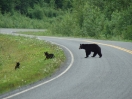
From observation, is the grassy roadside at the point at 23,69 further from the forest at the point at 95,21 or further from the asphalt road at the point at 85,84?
the forest at the point at 95,21

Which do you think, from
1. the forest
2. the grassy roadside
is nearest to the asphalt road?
the grassy roadside

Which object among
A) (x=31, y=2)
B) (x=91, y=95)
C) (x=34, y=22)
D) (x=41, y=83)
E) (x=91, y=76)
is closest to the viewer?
(x=91, y=95)

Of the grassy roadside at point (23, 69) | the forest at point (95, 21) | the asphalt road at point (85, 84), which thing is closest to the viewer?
the asphalt road at point (85, 84)

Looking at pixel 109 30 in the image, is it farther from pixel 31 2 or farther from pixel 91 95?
pixel 31 2

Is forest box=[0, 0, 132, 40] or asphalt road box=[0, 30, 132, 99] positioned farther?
forest box=[0, 0, 132, 40]

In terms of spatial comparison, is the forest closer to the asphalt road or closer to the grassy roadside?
the grassy roadside

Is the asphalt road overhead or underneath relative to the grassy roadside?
overhead

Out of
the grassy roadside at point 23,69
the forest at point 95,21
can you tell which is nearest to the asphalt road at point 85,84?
the grassy roadside at point 23,69

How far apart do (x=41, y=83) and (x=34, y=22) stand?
6712cm

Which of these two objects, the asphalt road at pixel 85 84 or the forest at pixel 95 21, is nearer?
the asphalt road at pixel 85 84

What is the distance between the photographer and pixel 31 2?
319 feet

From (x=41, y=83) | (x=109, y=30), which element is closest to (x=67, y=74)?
(x=41, y=83)

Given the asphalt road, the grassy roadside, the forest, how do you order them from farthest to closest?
1. the forest
2. the grassy roadside
3. the asphalt road

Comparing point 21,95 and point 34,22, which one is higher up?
point 21,95
